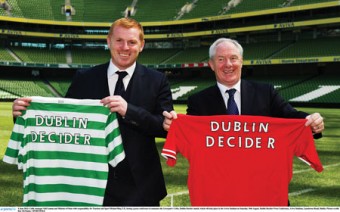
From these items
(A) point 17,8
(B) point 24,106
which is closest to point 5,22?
(A) point 17,8

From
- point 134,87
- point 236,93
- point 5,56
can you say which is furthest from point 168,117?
point 5,56

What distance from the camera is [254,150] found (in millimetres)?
3396

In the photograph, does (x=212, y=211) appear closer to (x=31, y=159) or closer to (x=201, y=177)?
(x=201, y=177)

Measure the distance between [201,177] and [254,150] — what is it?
1.90 feet

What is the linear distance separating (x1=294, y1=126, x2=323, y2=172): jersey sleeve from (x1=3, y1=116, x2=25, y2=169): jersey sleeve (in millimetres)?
2658

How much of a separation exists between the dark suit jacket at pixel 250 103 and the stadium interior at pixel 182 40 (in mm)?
27131

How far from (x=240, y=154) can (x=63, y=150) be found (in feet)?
5.65

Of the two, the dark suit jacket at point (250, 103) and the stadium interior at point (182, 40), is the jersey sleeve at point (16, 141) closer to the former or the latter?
the dark suit jacket at point (250, 103)

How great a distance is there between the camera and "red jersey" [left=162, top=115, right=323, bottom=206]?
10.9 ft

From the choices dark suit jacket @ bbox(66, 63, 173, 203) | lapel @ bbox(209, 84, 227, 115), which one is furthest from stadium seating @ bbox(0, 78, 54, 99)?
lapel @ bbox(209, 84, 227, 115)

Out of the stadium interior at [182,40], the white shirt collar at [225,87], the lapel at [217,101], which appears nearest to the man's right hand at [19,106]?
the lapel at [217,101]

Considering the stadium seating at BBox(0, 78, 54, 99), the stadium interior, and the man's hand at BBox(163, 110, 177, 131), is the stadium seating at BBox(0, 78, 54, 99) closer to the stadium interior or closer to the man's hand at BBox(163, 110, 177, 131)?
the stadium interior

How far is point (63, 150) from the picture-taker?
11.2ft

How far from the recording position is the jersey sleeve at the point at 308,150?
3328mm
